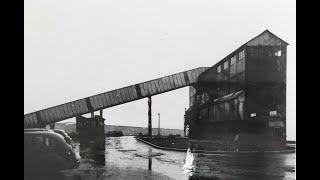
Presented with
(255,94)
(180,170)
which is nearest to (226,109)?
(255,94)

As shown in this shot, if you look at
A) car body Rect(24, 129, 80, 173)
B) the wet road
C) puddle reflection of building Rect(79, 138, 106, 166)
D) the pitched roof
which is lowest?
puddle reflection of building Rect(79, 138, 106, 166)

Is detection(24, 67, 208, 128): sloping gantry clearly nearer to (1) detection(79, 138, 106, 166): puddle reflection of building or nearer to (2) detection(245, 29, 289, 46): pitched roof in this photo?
(1) detection(79, 138, 106, 166): puddle reflection of building

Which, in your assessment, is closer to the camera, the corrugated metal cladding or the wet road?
the wet road

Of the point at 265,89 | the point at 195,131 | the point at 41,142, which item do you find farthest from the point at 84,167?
the point at 195,131

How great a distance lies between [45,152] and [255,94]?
20229 millimetres

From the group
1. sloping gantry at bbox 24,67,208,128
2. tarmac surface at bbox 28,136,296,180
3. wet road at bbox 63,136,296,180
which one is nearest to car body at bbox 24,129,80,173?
tarmac surface at bbox 28,136,296,180

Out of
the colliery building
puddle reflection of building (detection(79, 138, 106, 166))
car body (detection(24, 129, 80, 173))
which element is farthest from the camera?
the colliery building

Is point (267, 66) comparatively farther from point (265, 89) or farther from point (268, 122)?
point (268, 122)

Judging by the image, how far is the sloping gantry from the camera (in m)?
28.5

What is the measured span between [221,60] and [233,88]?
4.24m

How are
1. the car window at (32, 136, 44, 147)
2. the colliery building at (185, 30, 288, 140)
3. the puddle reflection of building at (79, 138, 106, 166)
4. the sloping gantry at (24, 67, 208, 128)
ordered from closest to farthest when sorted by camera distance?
the car window at (32, 136, 44, 147), the puddle reflection of building at (79, 138, 106, 166), the colliery building at (185, 30, 288, 140), the sloping gantry at (24, 67, 208, 128)

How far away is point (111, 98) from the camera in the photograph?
31.4 metres

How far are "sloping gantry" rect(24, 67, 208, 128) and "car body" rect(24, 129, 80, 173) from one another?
20.5m
